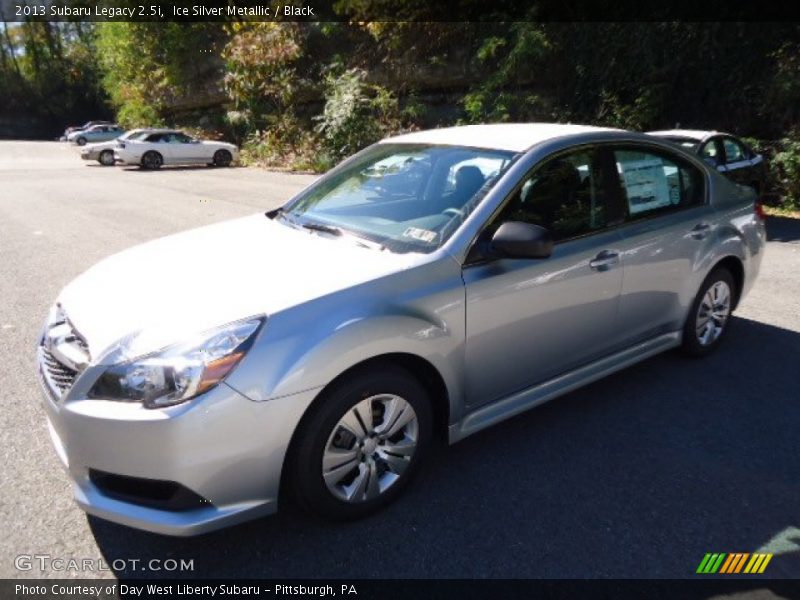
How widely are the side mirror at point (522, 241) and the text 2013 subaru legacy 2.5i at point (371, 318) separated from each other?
0.4 inches

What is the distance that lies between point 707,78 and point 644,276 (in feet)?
39.0

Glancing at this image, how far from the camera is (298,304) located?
2520mm

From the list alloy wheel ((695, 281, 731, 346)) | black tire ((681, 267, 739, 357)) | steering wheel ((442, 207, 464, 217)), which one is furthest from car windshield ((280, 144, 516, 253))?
alloy wheel ((695, 281, 731, 346))

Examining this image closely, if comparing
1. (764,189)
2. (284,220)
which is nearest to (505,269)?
(284,220)

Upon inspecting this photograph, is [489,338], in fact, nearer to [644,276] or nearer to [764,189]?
[644,276]

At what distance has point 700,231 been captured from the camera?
4129mm

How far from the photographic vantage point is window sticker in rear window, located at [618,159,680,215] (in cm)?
380

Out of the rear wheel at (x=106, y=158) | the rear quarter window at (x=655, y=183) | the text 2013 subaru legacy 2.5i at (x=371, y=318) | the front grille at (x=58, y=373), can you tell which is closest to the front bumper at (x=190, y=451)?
the text 2013 subaru legacy 2.5i at (x=371, y=318)

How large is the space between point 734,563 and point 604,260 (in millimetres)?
1625

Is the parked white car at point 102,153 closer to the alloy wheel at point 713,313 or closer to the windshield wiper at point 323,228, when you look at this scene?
the windshield wiper at point 323,228

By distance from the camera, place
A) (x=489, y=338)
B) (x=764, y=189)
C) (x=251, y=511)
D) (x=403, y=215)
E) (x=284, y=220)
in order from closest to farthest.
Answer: (x=251, y=511)
(x=489, y=338)
(x=403, y=215)
(x=284, y=220)
(x=764, y=189)

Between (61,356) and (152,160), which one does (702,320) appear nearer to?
(61,356)

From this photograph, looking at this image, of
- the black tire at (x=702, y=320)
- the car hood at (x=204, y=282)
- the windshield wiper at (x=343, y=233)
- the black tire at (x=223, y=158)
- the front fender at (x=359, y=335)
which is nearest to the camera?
the front fender at (x=359, y=335)

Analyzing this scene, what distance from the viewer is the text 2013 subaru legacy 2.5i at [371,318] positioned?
7.74 ft
